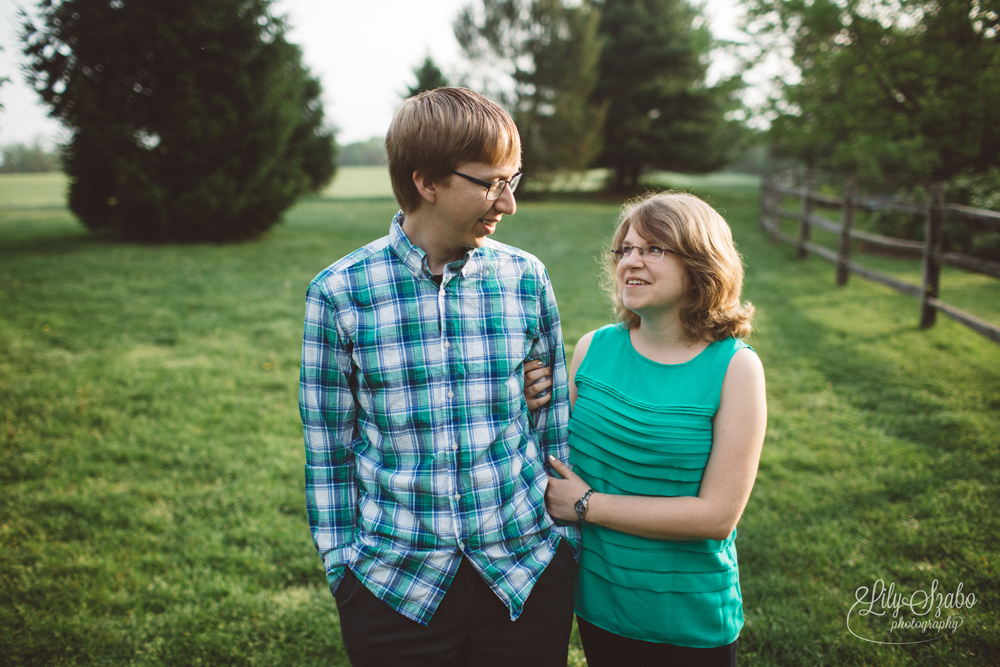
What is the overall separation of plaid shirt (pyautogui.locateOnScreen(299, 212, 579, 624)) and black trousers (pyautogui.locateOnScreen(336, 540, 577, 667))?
0.12ft

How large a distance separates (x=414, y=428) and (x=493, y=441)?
23cm

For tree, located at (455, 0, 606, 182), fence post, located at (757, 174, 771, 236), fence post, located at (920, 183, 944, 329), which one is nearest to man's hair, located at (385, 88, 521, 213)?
fence post, located at (920, 183, 944, 329)

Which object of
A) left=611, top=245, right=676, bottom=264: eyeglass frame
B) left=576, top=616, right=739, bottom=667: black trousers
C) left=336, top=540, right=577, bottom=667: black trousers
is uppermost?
left=611, top=245, right=676, bottom=264: eyeglass frame

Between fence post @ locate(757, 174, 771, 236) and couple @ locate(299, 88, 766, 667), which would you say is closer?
couple @ locate(299, 88, 766, 667)

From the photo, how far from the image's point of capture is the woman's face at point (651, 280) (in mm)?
1705

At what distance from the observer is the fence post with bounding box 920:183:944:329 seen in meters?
6.85

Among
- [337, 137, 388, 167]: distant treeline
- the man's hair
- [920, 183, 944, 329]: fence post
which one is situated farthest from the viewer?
[337, 137, 388, 167]: distant treeline

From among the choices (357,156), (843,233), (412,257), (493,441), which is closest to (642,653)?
(493,441)

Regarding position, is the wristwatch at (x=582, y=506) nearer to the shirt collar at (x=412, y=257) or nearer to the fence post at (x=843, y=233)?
the shirt collar at (x=412, y=257)

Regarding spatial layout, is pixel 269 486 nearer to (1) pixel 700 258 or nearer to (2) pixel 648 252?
(2) pixel 648 252

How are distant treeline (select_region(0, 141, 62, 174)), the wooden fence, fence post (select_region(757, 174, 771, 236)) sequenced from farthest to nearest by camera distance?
1. distant treeline (select_region(0, 141, 62, 174))
2. fence post (select_region(757, 174, 771, 236))
3. the wooden fence

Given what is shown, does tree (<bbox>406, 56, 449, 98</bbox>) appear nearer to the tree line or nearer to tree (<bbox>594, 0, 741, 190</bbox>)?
tree (<bbox>594, 0, 741, 190</bbox>)

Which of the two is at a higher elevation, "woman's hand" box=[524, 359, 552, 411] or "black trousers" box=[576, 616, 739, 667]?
"woman's hand" box=[524, 359, 552, 411]

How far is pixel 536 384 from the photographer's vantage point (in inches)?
71.5
